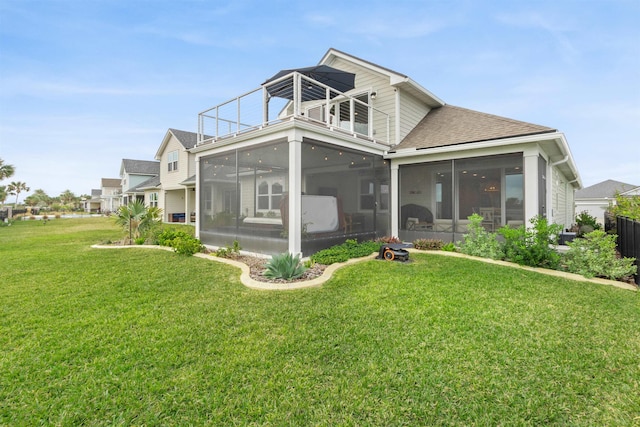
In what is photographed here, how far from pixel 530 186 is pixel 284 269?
6923 mm

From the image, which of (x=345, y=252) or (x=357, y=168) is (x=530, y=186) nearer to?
(x=357, y=168)

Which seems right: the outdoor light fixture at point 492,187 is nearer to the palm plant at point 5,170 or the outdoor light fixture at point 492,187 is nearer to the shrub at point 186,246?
the shrub at point 186,246

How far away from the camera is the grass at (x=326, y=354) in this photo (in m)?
2.34

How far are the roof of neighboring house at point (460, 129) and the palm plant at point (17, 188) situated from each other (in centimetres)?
5073

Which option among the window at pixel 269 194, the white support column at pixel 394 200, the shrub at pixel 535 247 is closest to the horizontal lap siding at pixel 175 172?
the window at pixel 269 194

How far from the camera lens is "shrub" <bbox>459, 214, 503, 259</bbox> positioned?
7.29 meters

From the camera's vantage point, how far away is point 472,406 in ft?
7.82

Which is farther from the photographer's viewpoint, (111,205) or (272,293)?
(111,205)

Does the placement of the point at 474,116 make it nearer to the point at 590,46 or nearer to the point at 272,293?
the point at 590,46

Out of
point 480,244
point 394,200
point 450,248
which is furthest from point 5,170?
point 480,244

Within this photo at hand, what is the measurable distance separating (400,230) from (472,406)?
7917mm

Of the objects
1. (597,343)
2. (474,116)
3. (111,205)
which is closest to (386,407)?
(597,343)

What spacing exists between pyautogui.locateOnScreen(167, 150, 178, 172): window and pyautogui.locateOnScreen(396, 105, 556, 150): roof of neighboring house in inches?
759

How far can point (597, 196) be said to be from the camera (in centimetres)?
3133
